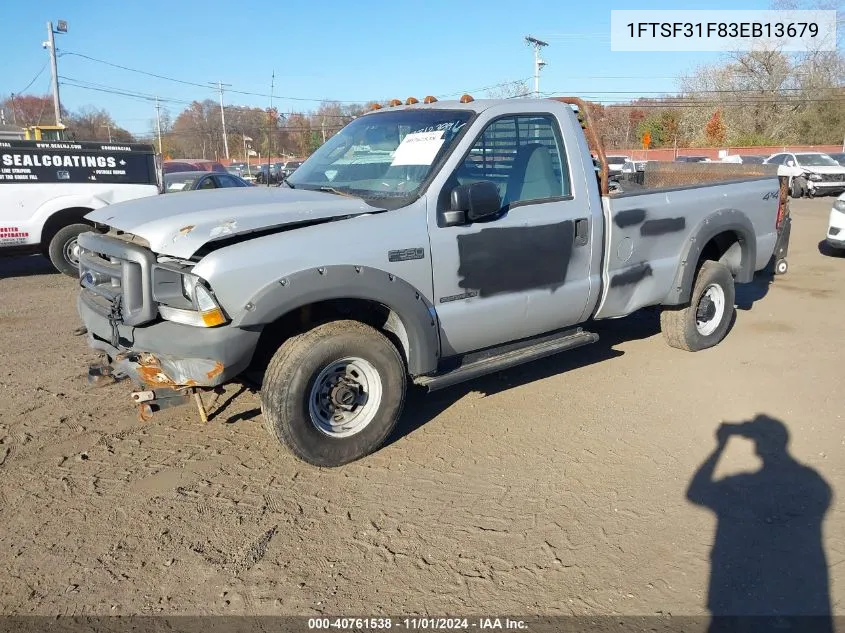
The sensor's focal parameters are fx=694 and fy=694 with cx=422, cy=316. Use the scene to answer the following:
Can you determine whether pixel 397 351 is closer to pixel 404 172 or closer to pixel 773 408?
pixel 404 172

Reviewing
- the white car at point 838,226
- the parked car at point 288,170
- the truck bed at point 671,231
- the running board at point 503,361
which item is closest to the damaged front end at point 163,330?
the running board at point 503,361

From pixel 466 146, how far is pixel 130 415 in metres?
2.90

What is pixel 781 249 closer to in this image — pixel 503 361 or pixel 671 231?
pixel 671 231

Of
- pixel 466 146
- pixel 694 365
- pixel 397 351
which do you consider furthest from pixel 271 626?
pixel 694 365

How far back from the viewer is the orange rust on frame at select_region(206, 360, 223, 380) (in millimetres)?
3537

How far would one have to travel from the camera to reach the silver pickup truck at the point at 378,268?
11.8ft

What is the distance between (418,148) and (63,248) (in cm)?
741

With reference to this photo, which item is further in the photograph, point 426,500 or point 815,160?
point 815,160

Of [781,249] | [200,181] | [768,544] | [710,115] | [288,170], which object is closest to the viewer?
[768,544]

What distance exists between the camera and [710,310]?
21.2ft

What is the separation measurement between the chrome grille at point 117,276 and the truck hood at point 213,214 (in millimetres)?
98

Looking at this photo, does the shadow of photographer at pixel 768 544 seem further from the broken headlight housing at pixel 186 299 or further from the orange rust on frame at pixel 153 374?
the orange rust on frame at pixel 153 374

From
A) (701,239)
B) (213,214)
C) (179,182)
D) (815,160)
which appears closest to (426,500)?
(213,214)

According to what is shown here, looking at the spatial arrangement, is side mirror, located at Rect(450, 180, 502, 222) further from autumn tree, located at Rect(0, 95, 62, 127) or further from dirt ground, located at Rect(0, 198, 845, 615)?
autumn tree, located at Rect(0, 95, 62, 127)
